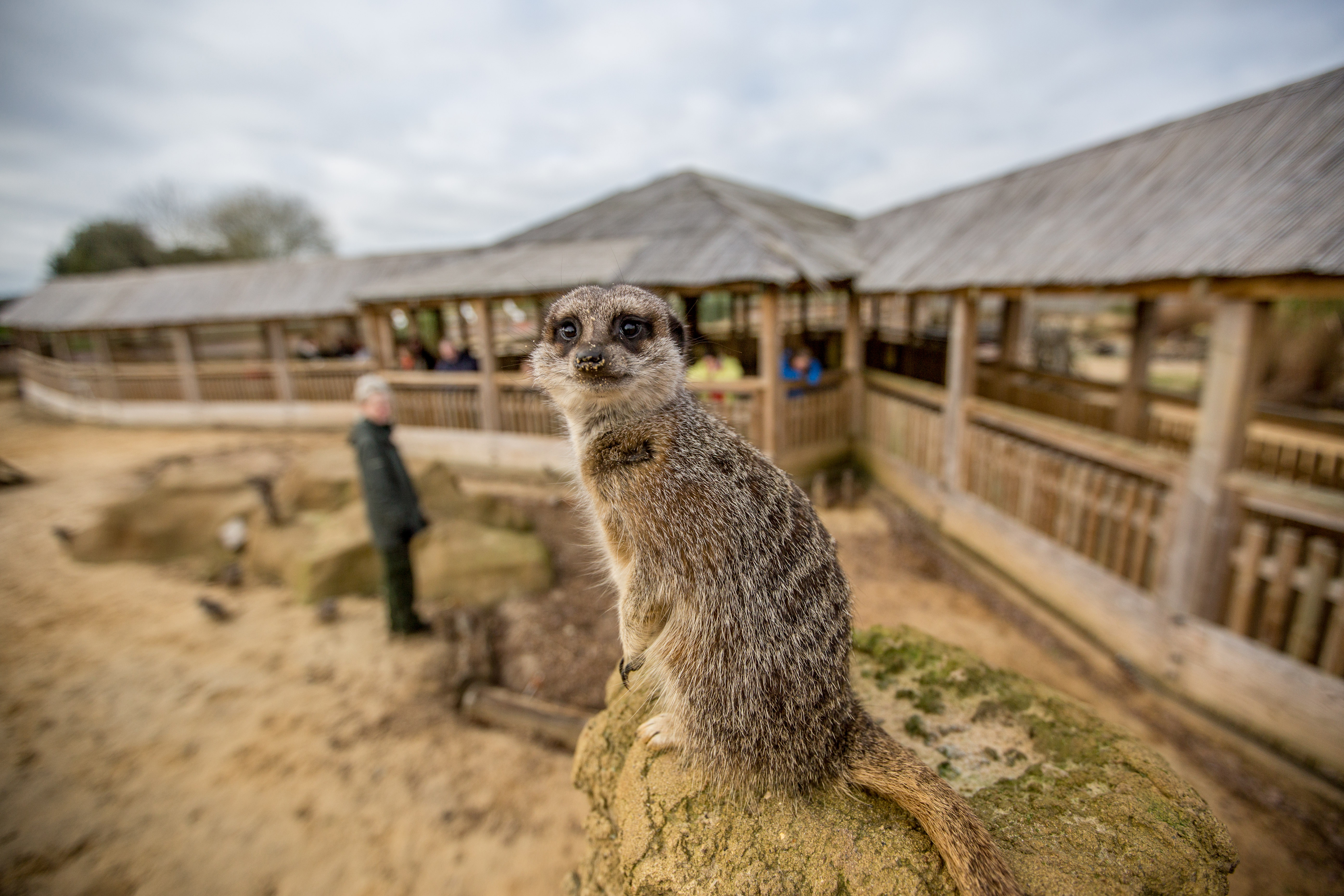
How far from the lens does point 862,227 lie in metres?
13.1

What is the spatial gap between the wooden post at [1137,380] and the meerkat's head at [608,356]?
9076 millimetres

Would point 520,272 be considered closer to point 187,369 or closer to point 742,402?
point 742,402

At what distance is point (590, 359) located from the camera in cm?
236

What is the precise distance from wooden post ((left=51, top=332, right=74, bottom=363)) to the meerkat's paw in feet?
90.4

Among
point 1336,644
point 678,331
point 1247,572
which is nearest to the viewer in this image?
point 678,331

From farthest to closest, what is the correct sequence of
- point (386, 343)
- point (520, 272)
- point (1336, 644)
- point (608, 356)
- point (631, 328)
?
point (386, 343) → point (520, 272) → point (1336, 644) → point (631, 328) → point (608, 356)

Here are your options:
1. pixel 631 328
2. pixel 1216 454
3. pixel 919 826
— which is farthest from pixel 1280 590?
pixel 631 328

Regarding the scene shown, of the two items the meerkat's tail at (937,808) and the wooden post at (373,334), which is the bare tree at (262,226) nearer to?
the wooden post at (373,334)

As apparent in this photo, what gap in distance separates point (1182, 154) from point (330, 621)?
10.8 m

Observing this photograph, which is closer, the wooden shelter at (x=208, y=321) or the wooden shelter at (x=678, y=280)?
the wooden shelter at (x=678, y=280)

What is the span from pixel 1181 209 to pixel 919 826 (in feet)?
20.0

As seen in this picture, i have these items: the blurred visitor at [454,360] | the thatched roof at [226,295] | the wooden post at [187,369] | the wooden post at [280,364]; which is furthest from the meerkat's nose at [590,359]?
the wooden post at [187,369]

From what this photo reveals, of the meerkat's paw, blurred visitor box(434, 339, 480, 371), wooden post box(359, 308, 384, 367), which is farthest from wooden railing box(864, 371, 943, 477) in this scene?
wooden post box(359, 308, 384, 367)

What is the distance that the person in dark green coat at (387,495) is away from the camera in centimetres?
582
